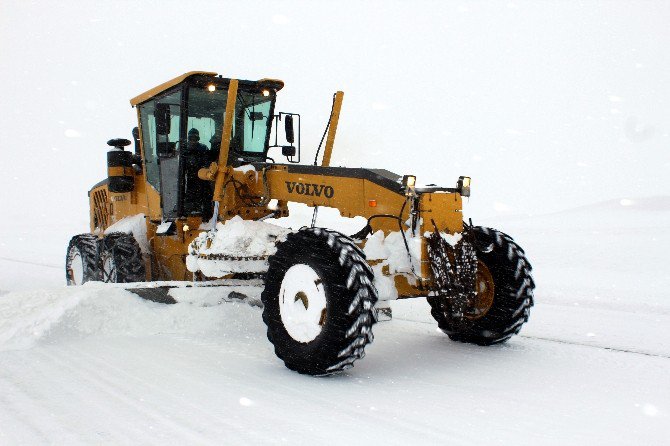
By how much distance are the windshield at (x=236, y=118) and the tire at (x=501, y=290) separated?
324 cm

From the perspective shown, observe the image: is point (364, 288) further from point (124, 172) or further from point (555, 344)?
point (124, 172)

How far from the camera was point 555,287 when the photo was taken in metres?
9.66

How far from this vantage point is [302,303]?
4770 mm

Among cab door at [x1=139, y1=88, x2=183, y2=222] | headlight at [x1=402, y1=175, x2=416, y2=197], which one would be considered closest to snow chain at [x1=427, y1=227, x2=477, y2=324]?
headlight at [x1=402, y1=175, x2=416, y2=197]

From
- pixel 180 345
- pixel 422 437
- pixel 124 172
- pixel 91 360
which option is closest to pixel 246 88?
pixel 124 172

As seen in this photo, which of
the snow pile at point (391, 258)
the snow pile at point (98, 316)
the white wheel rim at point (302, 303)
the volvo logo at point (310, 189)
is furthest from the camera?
the volvo logo at point (310, 189)

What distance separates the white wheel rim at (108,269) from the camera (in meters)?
8.13

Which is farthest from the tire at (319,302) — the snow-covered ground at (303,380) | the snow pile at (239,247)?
the snow pile at (239,247)

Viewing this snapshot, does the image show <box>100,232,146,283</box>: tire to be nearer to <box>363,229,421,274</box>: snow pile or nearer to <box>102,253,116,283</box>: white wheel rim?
<box>102,253,116,283</box>: white wheel rim

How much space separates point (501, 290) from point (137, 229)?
16.8 feet

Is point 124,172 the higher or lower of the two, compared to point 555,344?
higher

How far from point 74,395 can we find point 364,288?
6.58 ft

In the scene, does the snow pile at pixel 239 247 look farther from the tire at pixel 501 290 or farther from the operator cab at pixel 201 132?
the tire at pixel 501 290

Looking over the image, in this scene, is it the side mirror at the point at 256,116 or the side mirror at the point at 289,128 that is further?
the side mirror at the point at 256,116
